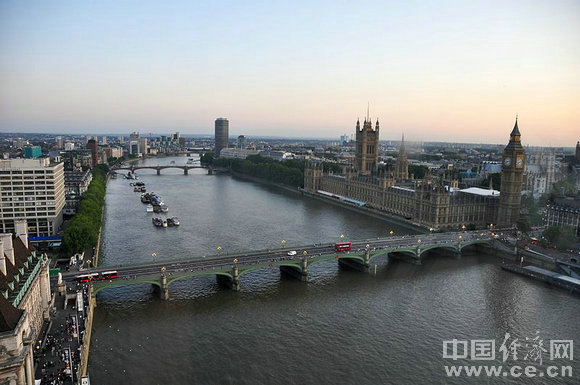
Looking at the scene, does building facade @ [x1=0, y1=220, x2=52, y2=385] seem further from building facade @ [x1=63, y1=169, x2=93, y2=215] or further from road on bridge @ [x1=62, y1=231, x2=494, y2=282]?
building facade @ [x1=63, y1=169, x2=93, y2=215]

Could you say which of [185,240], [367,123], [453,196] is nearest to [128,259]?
[185,240]

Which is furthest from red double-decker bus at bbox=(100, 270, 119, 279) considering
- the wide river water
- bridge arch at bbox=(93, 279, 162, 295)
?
the wide river water

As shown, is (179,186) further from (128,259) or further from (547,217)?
(547,217)

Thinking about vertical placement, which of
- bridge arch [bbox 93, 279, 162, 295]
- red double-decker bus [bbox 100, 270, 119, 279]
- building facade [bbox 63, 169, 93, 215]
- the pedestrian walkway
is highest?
building facade [bbox 63, 169, 93, 215]

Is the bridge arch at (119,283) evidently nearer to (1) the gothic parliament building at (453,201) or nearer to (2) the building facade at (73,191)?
(2) the building facade at (73,191)

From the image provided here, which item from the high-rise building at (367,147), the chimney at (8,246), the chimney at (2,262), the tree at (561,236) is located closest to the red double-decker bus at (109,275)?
the chimney at (8,246)

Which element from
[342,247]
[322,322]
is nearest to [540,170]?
[342,247]

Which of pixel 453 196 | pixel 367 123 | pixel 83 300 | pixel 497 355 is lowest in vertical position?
pixel 497 355
